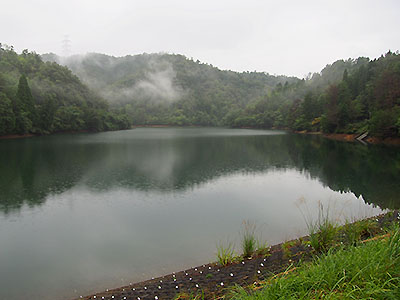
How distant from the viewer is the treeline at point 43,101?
161ft

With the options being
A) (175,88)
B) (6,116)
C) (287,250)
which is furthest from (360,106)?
(175,88)

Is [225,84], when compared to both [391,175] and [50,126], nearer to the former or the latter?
[50,126]

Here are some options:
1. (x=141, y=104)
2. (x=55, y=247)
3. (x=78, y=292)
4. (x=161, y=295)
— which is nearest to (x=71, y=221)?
(x=55, y=247)

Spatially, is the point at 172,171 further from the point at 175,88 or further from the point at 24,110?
the point at 175,88

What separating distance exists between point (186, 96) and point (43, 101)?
3682 inches

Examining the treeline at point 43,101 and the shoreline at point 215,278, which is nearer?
the shoreline at point 215,278

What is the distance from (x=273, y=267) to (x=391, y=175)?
16761mm

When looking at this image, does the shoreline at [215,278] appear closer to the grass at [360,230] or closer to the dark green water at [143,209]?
the grass at [360,230]

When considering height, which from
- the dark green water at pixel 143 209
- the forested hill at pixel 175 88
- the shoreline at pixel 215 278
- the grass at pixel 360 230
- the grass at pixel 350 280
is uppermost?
the forested hill at pixel 175 88

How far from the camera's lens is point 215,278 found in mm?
5848

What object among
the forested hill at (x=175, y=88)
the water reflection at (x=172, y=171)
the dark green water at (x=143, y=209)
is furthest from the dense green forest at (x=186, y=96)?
the dark green water at (x=143, y=209)

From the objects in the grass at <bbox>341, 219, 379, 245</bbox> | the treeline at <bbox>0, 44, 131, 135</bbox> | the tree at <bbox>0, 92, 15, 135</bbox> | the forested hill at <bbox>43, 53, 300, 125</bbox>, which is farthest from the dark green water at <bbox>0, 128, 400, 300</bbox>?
the forested hill at <bbox>43, 53, 300, 125</bbox>

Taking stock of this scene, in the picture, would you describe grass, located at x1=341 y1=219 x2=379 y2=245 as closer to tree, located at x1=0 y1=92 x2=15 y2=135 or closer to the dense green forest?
the dense green forest

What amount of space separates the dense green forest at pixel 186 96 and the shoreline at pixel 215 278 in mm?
33814
